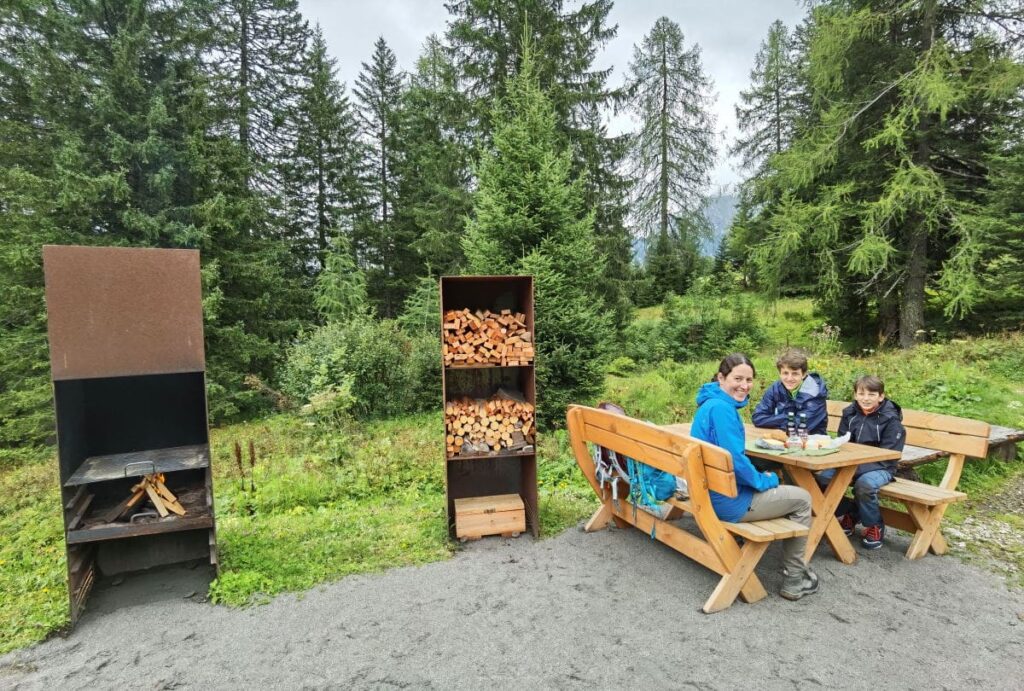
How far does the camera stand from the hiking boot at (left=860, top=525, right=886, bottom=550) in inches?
162

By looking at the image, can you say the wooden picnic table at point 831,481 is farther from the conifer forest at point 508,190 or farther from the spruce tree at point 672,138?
the spruce tree at point 672,138

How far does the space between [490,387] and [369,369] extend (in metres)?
5.39

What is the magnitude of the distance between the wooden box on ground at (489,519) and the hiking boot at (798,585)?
2053 millimetres

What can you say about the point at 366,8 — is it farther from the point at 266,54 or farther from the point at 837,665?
the point at 837,665

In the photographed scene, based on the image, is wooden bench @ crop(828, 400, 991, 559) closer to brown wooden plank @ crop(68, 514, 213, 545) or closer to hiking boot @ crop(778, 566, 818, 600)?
hiking boot @ crop(778, 566, 818, 600)

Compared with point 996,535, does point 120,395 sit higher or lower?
higher

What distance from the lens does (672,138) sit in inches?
931

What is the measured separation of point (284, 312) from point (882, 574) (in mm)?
15062

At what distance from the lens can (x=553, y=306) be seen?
7.93 metres

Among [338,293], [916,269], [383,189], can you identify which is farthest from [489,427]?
[383,189]

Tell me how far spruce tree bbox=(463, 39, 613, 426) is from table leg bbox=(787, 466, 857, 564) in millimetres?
4314

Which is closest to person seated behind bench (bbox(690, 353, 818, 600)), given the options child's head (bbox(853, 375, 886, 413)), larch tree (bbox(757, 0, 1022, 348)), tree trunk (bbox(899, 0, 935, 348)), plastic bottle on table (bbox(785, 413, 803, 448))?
plastic bottle on table (bbox(785, 413, 803, 448))

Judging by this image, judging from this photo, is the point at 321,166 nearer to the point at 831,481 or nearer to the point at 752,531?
the point at 831,481

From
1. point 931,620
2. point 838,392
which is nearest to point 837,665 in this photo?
point 931,620
